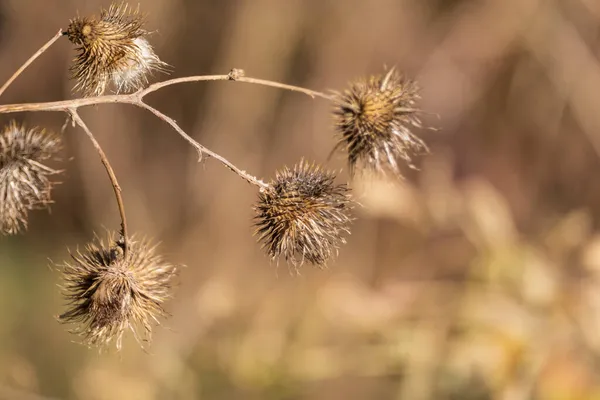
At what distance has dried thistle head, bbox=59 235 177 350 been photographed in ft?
4.10

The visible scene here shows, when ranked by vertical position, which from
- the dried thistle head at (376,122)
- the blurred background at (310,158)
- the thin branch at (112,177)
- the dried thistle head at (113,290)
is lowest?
the dried thistle head at (113,290)

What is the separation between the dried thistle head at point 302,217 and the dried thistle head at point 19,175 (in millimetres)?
409

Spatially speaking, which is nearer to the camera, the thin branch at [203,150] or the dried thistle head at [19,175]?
the thin branch at [203,150]

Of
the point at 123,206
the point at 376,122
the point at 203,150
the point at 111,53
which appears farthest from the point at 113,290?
the point at 376,122

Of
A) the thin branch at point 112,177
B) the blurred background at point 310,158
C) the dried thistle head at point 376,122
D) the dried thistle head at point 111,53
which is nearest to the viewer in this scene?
the thin branch at point 112,177

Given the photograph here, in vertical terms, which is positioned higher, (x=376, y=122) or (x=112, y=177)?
(x=376, y=122)

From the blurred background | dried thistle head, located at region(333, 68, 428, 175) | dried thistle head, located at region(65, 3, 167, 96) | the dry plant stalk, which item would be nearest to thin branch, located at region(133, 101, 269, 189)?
the dry plant stalk

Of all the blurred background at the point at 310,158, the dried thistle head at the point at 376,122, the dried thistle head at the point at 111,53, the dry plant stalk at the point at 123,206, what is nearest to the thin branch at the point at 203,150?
the dry plant stalk at the point at 123,206

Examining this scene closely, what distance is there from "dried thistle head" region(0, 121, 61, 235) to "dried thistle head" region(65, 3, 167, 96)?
0.14 meters

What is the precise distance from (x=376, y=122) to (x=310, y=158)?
243cm

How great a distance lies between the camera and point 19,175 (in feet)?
4.38

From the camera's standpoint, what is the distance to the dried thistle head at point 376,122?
1.44 m

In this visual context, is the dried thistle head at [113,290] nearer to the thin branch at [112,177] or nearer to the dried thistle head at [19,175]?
the thin branch at [112,177]

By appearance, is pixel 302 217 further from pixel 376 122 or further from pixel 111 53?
pixel 111 53
